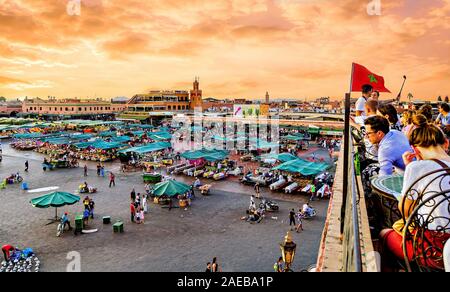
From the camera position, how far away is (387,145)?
4551mm

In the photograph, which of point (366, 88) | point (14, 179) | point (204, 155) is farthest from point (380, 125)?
point (14, 179)

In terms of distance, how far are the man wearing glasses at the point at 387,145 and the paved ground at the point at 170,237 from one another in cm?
868

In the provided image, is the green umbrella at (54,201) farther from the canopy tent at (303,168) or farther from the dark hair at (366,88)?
the dark hair at (366,88)

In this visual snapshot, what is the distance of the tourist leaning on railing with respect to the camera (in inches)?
108

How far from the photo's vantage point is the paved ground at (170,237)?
1268 cm

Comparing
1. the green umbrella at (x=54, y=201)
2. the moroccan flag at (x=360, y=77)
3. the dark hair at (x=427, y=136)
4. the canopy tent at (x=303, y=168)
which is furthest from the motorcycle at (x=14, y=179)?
the dark hair at (x=427, y=136)

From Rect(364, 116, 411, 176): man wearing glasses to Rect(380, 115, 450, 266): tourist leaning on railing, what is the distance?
144 centimetres

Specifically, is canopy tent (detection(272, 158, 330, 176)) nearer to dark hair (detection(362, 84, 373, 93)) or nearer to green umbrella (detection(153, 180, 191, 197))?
green umbrella (detection(153, 180, 191, 197))

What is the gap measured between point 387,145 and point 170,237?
12.6 m

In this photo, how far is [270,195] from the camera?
2273 cm

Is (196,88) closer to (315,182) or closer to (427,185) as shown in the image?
(315,182)

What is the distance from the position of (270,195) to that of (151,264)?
473 inches
